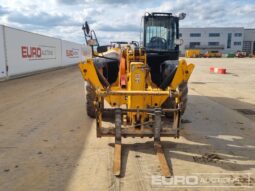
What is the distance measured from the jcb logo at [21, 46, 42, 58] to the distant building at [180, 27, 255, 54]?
8081cm

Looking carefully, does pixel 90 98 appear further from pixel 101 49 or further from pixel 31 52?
pixel 31 52

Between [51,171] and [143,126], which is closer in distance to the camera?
[51,171]

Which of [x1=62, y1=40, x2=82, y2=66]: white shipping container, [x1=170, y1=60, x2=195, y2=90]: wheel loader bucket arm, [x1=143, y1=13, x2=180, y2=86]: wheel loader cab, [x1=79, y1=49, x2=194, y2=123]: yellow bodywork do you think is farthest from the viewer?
[x1=62, y1=40, x2=82, y2=66]: white shipping container

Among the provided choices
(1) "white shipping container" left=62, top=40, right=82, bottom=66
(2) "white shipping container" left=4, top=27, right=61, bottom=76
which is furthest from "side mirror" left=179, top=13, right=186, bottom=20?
(1) "white shipping container" left=62, top=40, right=82, bottom=66

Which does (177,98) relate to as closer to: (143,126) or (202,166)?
(143,126)

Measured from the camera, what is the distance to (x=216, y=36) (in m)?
100

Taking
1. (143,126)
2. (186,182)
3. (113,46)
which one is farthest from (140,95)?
(113,46)

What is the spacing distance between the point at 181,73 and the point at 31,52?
1667 cm

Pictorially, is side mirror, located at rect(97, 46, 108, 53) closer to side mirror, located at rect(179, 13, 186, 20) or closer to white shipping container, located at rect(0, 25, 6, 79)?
side mirror, located at rect(179, 13, 186, 20)

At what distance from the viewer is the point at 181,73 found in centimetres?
624

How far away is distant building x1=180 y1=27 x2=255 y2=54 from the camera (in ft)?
326

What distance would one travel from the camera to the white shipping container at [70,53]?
30431 millimetres

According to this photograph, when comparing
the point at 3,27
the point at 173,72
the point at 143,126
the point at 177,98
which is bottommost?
the point at 143,126

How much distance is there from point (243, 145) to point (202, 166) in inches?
58.9
